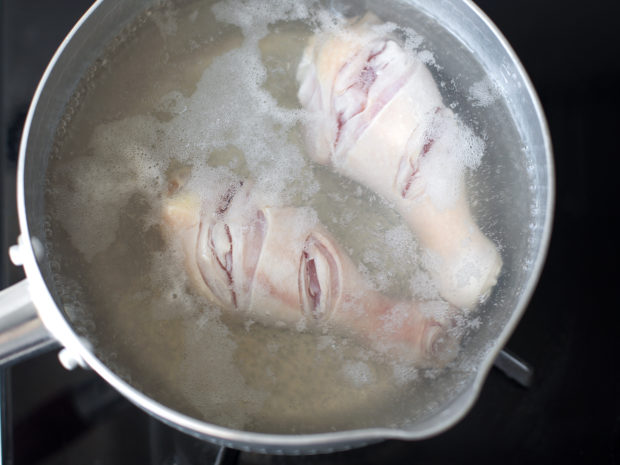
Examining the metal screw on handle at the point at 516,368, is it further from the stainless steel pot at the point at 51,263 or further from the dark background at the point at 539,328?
the stainless steel pot at the point at 51,263

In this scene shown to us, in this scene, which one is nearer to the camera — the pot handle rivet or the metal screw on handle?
the pot handle rivet

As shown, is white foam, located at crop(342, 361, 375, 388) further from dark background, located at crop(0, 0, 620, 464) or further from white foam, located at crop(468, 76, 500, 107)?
white foam, located at crop(468, 76, 500, 107)

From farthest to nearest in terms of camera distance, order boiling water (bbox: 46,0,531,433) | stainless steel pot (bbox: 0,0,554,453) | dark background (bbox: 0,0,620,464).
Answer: dark background (bbox: 0,0,620,464), boiling water (bbox: 46,0,531,433), stainless steel pot (bbox: 0,0,554,453)

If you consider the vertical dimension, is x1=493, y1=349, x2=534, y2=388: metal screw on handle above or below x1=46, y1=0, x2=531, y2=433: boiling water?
below

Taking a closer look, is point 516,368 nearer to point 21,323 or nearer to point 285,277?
point 285,277

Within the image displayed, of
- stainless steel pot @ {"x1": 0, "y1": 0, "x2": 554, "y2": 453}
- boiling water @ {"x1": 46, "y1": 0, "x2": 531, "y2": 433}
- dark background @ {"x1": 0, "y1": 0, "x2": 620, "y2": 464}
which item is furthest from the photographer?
dark background @ {"x1": 0, "y1": 0, "x2": 620, "y2": 464}

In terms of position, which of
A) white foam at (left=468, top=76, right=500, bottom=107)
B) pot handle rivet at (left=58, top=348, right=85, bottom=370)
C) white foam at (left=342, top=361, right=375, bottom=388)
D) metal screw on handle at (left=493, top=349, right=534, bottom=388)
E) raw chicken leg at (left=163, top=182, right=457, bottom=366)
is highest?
white foam at (left=468, top=76, right=500, bottom=107)

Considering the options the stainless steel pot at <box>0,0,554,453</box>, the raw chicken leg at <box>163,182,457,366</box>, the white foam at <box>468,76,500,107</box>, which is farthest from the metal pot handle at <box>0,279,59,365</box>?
the white foam at <box>468,76,500,107</box>
